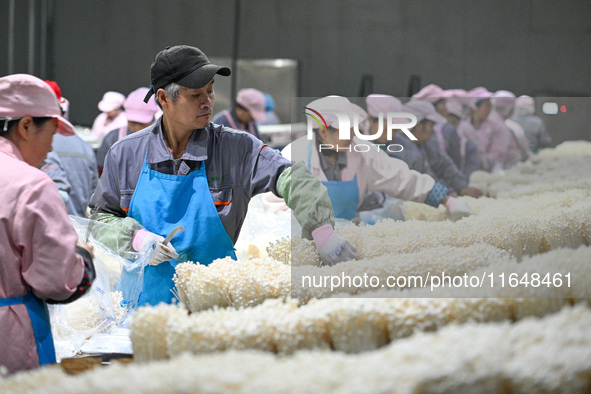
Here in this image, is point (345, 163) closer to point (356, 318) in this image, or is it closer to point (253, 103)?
point (356, 318)

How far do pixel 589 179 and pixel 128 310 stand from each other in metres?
1.48

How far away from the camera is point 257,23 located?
6.20 metres

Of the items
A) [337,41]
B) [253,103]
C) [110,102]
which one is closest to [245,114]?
[253,103]

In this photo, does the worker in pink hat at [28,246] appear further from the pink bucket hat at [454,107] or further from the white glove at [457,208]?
the pink bucket hat at [454,107]

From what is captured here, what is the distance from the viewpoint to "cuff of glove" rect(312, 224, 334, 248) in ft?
5.12

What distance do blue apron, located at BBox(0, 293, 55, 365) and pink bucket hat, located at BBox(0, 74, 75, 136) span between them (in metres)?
0.39

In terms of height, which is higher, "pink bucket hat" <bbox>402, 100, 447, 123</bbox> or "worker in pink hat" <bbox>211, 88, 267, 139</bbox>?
"pink bucket hat" <bbox>402, 100, 447, 123</bbox>

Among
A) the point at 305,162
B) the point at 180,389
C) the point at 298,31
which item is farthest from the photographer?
the point at 298,31

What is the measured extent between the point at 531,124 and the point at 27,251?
180 centimetres

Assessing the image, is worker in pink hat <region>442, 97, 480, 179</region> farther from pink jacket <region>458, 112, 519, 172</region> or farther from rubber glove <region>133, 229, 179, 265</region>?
rubber glove <region>133, 229, 179, 265</region>

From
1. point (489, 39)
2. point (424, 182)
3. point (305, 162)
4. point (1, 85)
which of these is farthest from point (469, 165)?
point (489, 39)

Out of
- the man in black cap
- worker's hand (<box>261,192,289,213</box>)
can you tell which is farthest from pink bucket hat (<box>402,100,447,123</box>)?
worker's hand (<box>261,192,289,213</box>)

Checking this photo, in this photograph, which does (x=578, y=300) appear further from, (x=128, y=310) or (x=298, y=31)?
(x=298, y=31)

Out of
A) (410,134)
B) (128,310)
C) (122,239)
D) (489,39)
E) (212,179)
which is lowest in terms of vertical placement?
(128,310)
